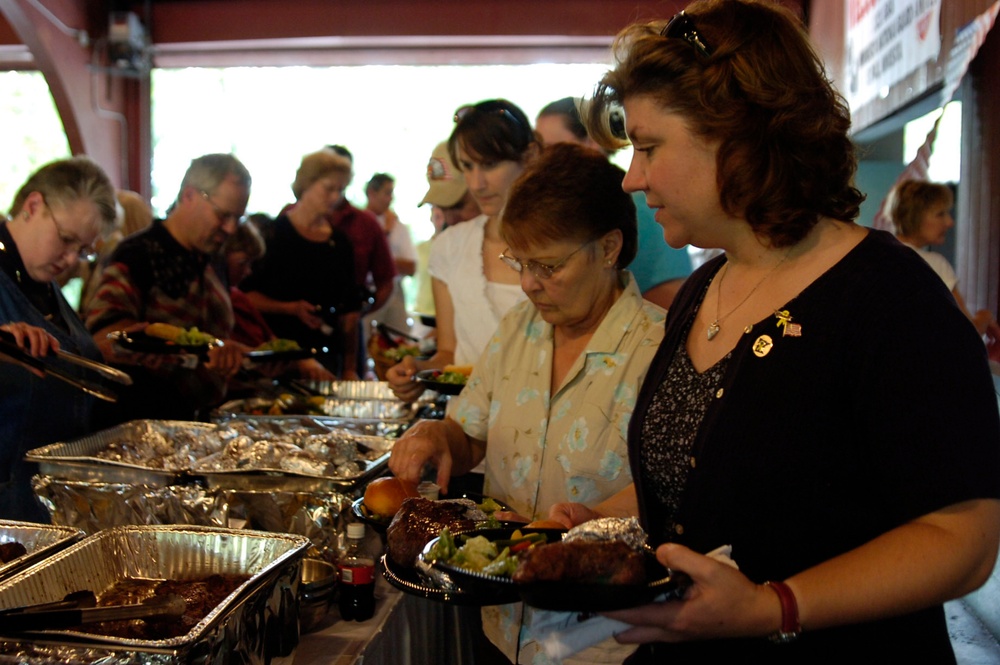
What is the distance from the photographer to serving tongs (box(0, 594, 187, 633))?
1.09 meters

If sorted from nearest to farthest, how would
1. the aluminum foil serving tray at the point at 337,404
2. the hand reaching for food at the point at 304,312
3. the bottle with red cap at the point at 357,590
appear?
1. the bottle with red cap at the point at 357,590
2. the aluminum foil serving tray at the point at 337,404
3. the hand reaching for food at the point at 304,312

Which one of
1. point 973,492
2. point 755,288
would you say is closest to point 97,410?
point 755,288

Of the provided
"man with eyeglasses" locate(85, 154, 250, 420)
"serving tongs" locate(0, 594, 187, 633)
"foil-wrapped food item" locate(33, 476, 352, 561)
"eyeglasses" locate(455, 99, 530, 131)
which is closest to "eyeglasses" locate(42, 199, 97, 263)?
"man with eyeglasses" locate(85, 154, 250, 420)

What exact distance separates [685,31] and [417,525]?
753mm

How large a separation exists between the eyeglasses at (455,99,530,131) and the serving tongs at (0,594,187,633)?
1602 millimetres

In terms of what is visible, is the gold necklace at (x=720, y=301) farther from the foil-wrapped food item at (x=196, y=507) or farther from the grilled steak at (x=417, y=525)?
the foil-wrapped food item at (x=196, y=507)

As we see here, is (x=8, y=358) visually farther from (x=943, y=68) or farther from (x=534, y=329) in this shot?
(x=943, y=68)

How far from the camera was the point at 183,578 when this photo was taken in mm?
1482

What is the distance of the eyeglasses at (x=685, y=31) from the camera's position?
112cm

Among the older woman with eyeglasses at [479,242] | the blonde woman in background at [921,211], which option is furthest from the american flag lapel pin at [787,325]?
the blonde woman in background at [921,211]

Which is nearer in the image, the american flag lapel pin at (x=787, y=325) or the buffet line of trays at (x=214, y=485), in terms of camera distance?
the american flag lapel pin at (x=787, y=325)

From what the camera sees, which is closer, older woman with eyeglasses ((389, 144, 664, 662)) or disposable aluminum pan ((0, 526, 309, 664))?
disposable aluminum pan ((0, 526, 309, 664))

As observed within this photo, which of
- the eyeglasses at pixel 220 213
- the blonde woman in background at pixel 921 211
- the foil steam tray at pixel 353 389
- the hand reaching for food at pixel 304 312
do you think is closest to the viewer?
the eyeglasses at pixel 220 213

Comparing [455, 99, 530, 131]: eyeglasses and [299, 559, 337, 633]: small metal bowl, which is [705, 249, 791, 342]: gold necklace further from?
[455, 99, 530, 131]: eyeglasses
